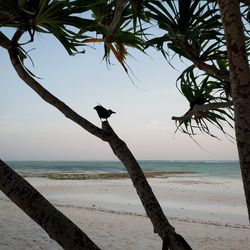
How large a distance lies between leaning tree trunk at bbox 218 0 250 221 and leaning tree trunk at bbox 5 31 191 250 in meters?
0.32

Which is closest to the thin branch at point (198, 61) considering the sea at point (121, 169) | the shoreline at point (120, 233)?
the shoreline at point (120, 233)

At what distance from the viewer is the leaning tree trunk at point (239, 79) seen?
0.97 m

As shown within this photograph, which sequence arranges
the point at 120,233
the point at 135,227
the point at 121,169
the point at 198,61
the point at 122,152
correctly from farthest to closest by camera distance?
the point at 121,169
the point at 135,227
the point at 120,233
the point at 198,61
the point at 122,152

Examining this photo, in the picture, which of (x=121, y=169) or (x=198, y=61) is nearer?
(x=198, y=61)

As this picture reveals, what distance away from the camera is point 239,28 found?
1047mm

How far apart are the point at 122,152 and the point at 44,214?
54cm

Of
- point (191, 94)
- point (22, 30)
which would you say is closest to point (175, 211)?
point (191, 94)

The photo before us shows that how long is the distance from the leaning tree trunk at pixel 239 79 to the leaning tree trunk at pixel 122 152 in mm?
324

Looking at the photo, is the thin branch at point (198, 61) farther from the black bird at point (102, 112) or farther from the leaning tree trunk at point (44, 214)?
the leaning tree trunk at point (44, 214)

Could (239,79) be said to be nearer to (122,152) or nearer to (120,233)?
(122,152)

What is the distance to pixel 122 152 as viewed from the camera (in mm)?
1360

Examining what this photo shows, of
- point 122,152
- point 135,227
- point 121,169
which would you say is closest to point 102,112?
point 122,152

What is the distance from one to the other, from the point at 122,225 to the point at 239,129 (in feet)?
23.6

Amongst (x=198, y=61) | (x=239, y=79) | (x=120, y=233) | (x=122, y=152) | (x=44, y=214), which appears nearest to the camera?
(x=44, y=214)
